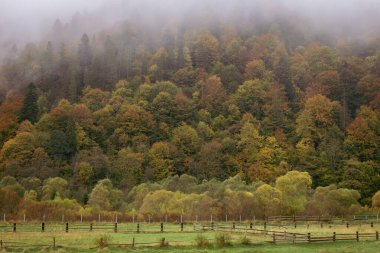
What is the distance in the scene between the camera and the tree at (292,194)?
9450 cm

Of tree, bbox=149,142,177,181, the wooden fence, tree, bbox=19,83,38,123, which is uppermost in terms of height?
tree, bbox=19,83,38,123

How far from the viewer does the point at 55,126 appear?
150250 millimetres

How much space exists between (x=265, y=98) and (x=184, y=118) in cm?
2691

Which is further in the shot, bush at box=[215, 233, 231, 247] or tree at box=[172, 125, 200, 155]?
tree at box=[172, 125, 200, 155]

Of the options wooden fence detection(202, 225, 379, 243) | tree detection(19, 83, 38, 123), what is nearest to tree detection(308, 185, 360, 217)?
wooden fence detection(202, 225, 379, 243)

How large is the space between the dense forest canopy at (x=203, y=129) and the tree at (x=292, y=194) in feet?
0.86

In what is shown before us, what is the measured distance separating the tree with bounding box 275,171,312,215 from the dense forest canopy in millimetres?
263

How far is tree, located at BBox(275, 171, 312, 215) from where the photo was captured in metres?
94.5

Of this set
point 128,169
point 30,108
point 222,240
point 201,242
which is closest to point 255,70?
point 128,169

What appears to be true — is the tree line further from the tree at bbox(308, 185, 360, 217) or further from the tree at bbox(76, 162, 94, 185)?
the tree at bbox(76, 162, 94, 185)

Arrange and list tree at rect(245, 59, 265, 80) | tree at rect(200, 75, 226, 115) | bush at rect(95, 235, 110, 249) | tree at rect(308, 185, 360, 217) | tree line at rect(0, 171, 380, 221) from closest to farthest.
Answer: bush at rect(95, 235, 110, 249), tree line at rect(0, 171, 380, 221), tree at rect(308, 185, 360, 217), tree at rect(200, 75, 226, 115), tree at rect(245, 59, 265, 80)

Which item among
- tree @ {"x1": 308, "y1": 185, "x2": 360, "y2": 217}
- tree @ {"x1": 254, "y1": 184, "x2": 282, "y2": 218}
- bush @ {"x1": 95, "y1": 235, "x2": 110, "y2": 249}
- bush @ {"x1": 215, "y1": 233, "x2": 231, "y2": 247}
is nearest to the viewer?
bush @ {"x1": 95, "y1": 235, "x2": 110, "y2": 249}

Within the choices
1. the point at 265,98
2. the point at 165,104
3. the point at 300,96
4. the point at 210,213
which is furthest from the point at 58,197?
the point at 300,96

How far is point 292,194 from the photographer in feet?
319
